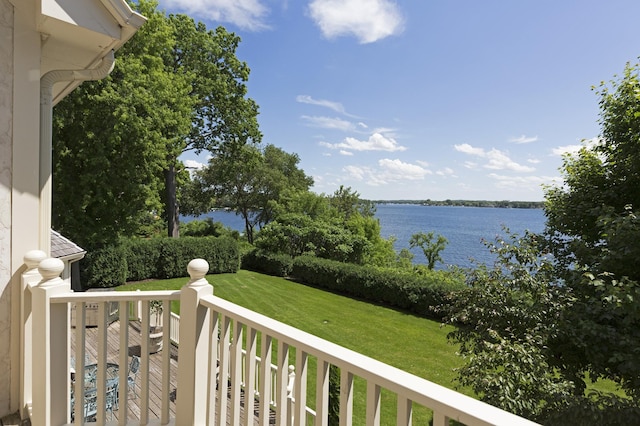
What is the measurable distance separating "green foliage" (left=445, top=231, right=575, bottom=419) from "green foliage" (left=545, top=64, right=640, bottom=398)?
269 mm

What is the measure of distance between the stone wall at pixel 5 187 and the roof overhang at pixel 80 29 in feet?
0.74

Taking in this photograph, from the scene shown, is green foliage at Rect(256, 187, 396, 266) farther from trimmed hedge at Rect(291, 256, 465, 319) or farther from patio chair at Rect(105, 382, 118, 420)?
patio chair at Rect(105, 382, 118, 420)

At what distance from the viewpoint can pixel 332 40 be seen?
17656mm

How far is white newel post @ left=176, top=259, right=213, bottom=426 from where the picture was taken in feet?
6.28

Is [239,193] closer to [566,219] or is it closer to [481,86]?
[481,86]

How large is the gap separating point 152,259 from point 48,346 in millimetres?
15333

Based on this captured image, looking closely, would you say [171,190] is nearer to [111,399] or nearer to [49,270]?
[111,399]

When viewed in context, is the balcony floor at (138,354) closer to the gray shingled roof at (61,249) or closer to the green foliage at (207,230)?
the gray shingled roof at (61,249)

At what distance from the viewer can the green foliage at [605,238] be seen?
397cm

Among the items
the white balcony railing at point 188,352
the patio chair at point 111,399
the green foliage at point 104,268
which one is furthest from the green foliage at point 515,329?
the green foliage at point 104,268

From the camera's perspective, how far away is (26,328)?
7.80 ft

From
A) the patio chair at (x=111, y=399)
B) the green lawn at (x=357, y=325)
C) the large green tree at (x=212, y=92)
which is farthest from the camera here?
the large green tree at (x=212, y=92)

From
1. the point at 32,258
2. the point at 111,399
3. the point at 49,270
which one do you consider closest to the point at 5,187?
the point at 32,258

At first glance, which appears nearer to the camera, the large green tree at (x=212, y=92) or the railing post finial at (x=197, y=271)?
the railing post finial at (x=197, y=271)
